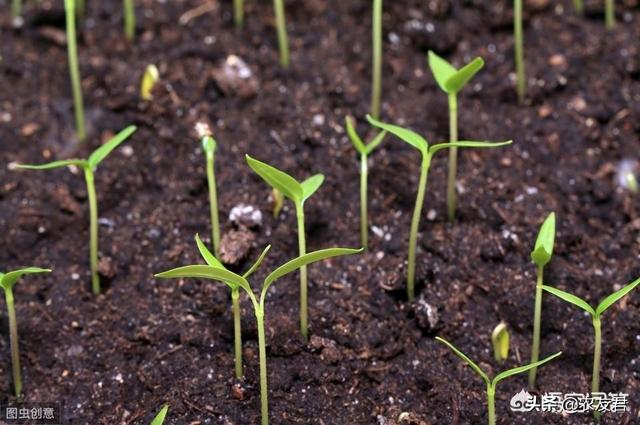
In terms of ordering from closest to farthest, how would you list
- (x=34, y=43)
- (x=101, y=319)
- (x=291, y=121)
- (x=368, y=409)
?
(x=368, y=409)
(x=101, y=319)
(x=291, y=121)
(x=34, y=43)

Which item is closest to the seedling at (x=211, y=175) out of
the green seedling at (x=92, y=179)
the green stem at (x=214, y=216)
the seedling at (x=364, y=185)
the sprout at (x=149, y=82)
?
the green stem at (x=214, y=216)

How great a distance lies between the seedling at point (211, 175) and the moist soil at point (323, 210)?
0.12 ft

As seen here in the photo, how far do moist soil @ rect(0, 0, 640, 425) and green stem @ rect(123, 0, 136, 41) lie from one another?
0.02 metres

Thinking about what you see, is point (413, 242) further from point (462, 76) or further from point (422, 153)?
point (462, 76)

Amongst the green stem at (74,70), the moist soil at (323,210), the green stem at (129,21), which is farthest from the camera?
the green stem at (129,21)

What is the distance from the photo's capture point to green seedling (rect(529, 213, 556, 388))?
1251 millimetres

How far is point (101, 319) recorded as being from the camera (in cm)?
146

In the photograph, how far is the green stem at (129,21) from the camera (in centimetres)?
186

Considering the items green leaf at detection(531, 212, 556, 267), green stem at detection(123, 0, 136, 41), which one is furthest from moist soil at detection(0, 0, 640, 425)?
green leaf at detection(531, 212, 556, 267)

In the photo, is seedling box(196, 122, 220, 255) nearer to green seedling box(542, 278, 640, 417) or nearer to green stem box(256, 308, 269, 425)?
green stem box(256, 308, 269, 425)

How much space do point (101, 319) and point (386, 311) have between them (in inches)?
19.4

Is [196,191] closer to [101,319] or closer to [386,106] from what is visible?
[101,319]

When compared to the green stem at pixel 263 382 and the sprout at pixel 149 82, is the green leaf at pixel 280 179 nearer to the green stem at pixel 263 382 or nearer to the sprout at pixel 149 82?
the green stem at pixel 263 382

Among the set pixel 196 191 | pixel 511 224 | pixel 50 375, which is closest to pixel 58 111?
pixel 196 191
